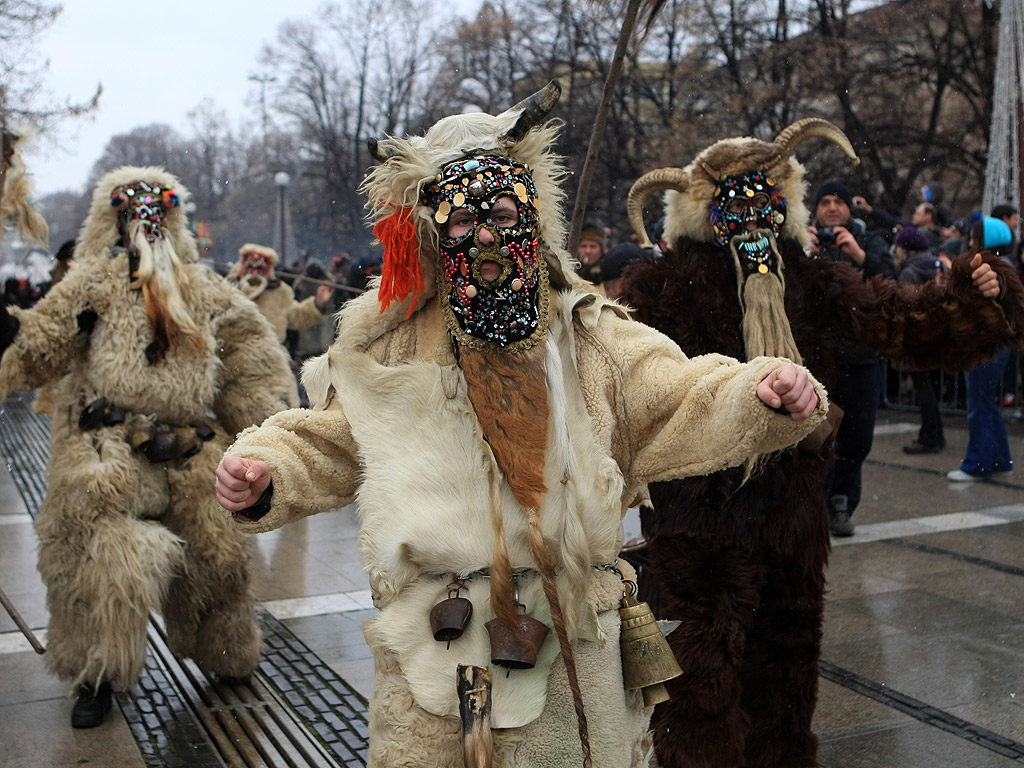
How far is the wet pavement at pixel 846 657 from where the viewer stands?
4180 millimetres

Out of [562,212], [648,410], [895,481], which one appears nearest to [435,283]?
[562,212]

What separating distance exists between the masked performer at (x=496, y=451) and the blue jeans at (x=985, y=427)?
676cm

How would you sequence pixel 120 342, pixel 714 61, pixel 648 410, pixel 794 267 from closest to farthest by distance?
1. pixel 648 410
2. pixel 794 267
3. pixel 120 342
4. pixel 714 61

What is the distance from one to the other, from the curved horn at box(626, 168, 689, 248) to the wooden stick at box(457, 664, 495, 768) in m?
2.09

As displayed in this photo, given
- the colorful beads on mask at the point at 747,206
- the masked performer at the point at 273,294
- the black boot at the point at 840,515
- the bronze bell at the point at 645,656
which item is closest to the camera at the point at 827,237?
the black boot at the point at 840,515

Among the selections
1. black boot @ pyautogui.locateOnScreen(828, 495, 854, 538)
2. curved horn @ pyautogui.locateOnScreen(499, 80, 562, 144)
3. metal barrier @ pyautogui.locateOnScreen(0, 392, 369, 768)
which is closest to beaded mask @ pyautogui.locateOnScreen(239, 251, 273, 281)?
metal barrier @ pyautogui.locateOnScreen(0, 392, 369, 768)


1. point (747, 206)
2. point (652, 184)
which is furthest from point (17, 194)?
point (747, 206)

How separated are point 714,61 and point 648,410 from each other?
21.2 metres

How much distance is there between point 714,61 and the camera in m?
22.4

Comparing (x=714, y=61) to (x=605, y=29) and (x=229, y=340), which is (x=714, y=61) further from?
(x=229, y=340)

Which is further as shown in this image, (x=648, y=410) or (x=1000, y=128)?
(x=1000, y=128)

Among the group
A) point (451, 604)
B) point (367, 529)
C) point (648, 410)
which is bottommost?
point (451, 604)

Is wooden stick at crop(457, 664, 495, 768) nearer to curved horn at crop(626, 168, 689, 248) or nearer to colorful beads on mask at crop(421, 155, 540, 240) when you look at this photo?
colorful beads on mask at crop(421, 155, 540, 240)

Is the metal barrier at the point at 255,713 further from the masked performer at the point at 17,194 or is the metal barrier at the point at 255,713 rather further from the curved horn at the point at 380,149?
the curved horn at the point at 380,149
